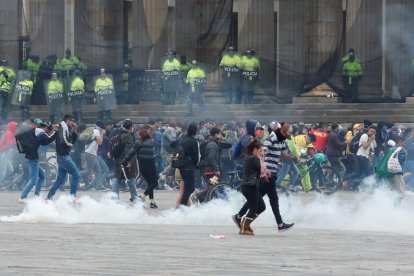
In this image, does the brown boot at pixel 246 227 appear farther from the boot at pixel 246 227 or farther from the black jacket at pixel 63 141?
the black jacket at pixel 63 141

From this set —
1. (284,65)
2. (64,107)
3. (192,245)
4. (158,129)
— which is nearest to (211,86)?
(284,65)

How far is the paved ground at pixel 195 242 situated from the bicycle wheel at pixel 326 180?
19.9 feet

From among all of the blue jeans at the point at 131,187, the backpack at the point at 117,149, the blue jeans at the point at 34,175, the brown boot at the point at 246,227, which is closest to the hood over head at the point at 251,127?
the brown boot at the point at 246,227

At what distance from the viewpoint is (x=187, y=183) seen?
29906mm

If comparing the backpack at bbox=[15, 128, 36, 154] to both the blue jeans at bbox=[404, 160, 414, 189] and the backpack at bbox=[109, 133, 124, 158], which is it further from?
the blue jeans at bbox=[404, 160, 414, 189]

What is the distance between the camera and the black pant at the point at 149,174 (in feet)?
106

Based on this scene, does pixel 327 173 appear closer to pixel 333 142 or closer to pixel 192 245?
pixel 333 142

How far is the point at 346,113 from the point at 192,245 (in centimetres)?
Result: 2630

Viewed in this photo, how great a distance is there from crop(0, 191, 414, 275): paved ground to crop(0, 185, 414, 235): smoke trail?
2 centimetres

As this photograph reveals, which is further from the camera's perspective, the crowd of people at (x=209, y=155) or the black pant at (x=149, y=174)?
the black pant at (x=149, y=174)

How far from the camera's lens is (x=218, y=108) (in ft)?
163

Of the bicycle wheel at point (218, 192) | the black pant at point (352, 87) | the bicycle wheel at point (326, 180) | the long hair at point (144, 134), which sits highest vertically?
the long hair at point (144, 134)

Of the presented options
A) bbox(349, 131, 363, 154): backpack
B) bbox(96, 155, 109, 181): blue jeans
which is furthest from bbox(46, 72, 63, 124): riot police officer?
bbox(349, 131, 363, 154): backpack

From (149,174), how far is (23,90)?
61.3 ft
